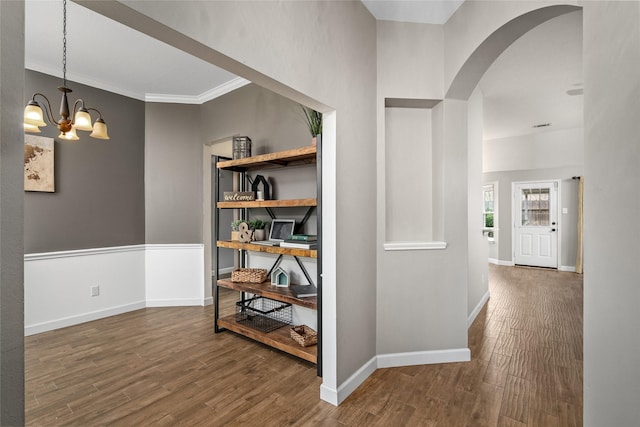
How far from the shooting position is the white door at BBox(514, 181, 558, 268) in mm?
6551

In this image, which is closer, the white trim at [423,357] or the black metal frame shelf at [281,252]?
the black metal frame shelf at [281,252]

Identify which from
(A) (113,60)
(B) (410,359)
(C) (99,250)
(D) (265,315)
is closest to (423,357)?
(B) (410,359)

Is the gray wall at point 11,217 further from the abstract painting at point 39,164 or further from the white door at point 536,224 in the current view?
the white door at point 536,224

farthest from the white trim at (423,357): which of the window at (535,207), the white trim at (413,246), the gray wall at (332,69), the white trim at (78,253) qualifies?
the window at (535,207)

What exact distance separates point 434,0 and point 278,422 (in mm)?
3193

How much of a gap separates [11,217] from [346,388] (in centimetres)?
203

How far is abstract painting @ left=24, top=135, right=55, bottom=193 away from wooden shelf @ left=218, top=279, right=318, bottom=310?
222 cm

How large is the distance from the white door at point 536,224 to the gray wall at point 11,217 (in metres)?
8.35

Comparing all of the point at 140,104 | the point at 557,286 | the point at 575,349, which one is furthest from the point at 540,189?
the point at 140,104

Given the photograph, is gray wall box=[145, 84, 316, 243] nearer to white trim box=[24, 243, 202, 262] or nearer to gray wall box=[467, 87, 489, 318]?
white trim box=[24, 243, 202, 262]

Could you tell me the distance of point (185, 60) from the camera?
3.15 metres

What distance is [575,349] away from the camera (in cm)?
273

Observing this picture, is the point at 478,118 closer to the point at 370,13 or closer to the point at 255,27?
the point at 370,13

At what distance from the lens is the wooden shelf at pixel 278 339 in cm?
243
